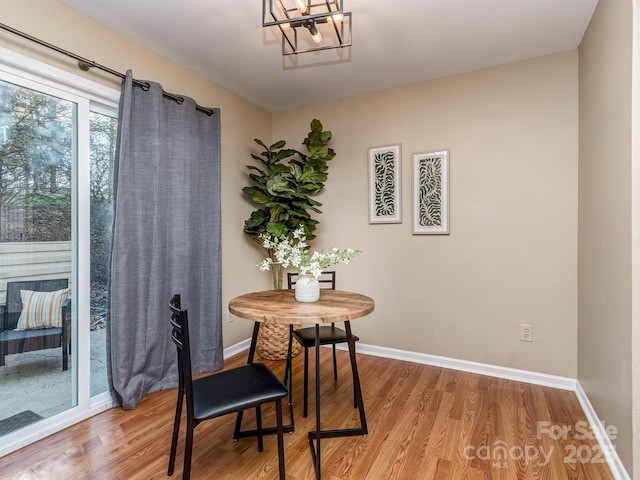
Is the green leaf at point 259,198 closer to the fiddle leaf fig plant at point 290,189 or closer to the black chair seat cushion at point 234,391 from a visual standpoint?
the fiddle leaf fig plant at point 290,189

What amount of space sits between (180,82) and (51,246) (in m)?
1.56

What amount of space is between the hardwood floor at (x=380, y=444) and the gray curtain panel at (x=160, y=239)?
0.33 meters

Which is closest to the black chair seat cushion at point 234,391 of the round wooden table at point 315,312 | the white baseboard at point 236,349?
the round wooden table at point 315,312

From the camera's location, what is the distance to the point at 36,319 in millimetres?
1922

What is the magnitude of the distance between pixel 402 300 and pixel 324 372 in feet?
3.12

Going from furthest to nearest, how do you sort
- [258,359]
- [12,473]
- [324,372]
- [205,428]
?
[258,359], [324,372], [205,428], [12,473]

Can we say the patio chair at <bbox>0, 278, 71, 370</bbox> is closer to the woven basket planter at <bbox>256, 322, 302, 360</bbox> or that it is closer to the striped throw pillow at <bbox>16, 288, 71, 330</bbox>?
the striped throw pillow at <bbox>16, 288, 71, 330</bbox>

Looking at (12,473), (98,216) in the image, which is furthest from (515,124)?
(12,473)

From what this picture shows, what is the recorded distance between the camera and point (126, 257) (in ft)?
7.13

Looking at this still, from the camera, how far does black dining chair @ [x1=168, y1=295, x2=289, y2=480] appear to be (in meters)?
1.35

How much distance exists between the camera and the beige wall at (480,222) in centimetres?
249

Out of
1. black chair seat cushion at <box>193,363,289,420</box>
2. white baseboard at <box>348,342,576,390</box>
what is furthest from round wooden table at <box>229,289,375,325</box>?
white baseboard at <box>348,342,576,390</box>

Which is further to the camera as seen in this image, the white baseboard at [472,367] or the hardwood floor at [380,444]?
the white baseboard at [472,367]

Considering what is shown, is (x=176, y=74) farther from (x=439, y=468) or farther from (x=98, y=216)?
(x=439, y=468)
